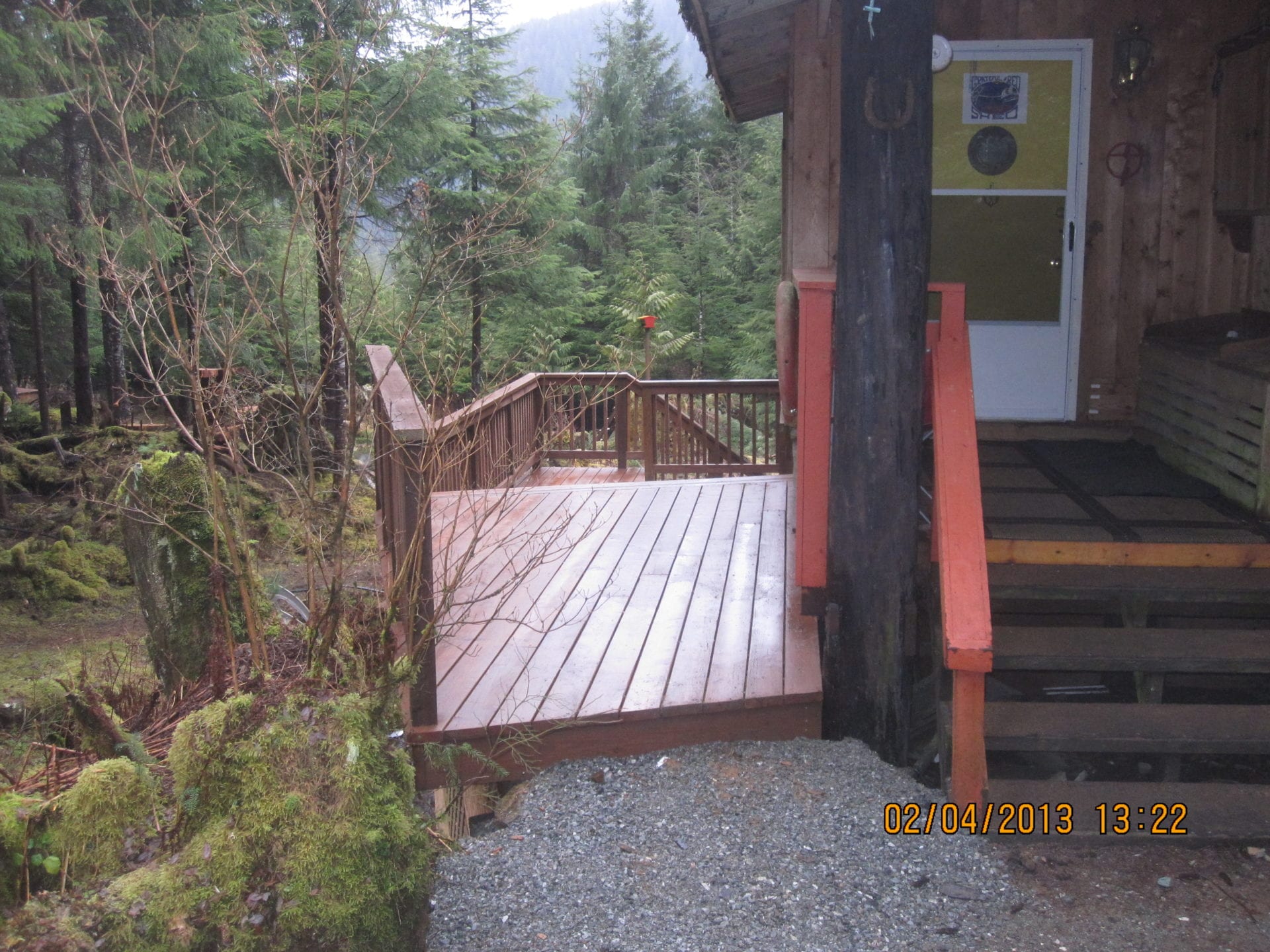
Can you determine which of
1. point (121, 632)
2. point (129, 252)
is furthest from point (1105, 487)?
point (129, 252)

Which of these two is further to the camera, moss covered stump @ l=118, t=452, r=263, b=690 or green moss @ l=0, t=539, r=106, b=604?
green moss @ l=0, t=539, r=106, b=604

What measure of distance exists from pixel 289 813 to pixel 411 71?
31.1 ft

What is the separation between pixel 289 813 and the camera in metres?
2.14

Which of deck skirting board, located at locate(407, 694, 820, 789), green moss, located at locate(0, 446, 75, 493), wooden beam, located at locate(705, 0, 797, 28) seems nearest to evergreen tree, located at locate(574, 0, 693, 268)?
green moss, located at locate(0, 446, 75, 493)

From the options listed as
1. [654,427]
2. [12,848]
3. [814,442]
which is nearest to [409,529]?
[12,848]

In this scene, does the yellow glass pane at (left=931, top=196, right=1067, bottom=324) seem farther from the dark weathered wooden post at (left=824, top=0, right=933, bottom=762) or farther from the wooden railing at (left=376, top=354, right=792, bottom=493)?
the dark weathered wooden post at (left=824, top=0, right=933, bottom=762)

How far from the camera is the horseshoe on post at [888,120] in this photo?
3.14 meters

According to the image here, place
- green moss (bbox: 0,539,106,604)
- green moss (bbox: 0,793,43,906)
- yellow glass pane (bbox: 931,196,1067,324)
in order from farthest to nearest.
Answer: green moss (bbox: 0,539,106,604), yellow glass pane (bbox: 931,196,1067,324), green moss (bbox: 0,793,43,906)

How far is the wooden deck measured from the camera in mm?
3205

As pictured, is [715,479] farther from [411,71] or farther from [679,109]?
[679,109]

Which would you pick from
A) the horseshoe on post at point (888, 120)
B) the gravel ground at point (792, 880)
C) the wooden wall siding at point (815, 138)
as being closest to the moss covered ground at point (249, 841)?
the gravel ground at point (792, 880)

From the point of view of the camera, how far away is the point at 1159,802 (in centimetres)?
296
